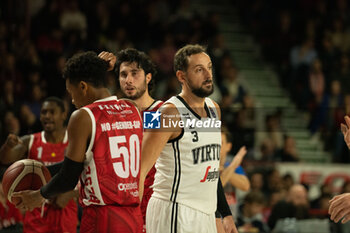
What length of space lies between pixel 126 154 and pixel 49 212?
7.10ft

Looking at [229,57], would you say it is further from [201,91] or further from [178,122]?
[178,122]

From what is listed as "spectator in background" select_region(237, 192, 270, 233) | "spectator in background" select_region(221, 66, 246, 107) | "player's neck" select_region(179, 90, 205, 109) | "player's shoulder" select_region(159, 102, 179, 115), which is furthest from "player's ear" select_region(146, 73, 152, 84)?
"spectator in background" select_region(221, 66, 246, 107)

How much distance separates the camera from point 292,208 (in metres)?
9.70

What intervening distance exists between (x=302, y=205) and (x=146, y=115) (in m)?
4.97

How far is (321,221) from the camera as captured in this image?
31.1 feet

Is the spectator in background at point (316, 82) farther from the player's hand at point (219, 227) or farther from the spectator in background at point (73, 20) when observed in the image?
the player's hand at point (219, 227)

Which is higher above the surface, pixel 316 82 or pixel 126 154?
pixel 316 82

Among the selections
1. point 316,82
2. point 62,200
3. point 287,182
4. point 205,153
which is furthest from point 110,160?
point 316,82

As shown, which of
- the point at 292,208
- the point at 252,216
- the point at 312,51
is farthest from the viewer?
the point at 312,51

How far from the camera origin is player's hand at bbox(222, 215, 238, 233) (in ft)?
17.0

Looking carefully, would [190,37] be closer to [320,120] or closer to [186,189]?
[320,120]

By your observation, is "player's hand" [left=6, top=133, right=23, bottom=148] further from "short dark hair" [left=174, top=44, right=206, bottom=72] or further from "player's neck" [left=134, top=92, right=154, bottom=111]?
"short dark hair" [left=174, top=44, right=206, bottom=72]

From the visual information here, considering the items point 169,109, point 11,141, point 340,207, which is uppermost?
point 169,109

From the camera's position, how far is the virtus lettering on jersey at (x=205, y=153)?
16.4 ft
